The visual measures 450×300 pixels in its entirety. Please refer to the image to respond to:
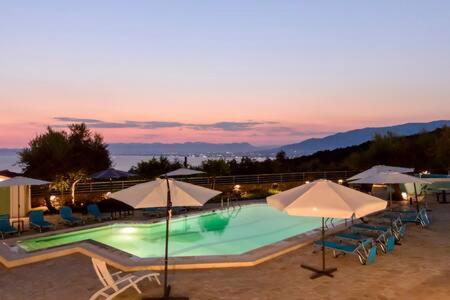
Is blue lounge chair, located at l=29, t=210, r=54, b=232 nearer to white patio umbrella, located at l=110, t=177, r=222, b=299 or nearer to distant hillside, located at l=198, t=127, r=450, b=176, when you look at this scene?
white patio umbrella, located at l=110, t=177, r=222, b=299

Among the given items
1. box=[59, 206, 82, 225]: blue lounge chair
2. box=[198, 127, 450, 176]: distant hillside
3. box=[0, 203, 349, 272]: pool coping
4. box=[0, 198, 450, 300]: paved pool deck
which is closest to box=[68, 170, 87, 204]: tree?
box=[59, 206, 82, 225]: blue lounge chair

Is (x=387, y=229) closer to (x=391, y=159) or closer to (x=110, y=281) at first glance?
(x=110, y=281)

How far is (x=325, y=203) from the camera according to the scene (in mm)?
6852

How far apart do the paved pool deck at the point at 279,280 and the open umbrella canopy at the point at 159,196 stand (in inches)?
64.8

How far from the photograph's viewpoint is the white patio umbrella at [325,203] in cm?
666

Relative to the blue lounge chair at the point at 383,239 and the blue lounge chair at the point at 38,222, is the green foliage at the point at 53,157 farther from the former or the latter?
the blue lounge chair at the point at 383,239

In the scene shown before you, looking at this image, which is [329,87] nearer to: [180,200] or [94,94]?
[94,94]

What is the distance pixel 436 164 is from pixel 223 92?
18885 mm

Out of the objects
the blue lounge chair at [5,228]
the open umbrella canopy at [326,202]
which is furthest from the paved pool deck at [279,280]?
the blue lounge chair at [5,228]

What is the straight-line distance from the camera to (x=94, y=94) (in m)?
33.1

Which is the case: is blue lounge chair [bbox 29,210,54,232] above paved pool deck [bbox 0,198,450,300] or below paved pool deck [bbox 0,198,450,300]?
above

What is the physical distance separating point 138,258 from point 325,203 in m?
4.48

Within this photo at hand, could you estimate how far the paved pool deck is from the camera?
6.45m

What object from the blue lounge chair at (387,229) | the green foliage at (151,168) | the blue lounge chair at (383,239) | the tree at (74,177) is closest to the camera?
the blue lounge chair at (383,239)
